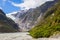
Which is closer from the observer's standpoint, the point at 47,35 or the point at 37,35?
the point at 47,35

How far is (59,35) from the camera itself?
240ft

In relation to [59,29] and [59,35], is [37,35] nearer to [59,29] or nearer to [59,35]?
[59,29]

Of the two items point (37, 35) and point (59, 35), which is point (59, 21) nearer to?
point (37, 35)

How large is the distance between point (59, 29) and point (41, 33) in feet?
37.1

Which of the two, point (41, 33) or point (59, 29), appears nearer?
point (59, 29)

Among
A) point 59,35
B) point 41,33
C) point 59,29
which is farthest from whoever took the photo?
point 41,33

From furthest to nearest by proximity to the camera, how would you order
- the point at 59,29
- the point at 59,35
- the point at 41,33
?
the point at 41,33, the point at 59,29, the point at 59,35

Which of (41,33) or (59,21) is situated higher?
(59,21)

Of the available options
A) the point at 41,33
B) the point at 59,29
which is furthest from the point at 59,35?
the point at 41,33

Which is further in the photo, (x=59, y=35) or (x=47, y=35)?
(x=47, y=35)

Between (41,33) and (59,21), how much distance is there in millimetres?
12395

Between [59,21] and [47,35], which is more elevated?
Result: [59,21]

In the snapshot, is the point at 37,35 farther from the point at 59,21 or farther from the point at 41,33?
the point at 59,21

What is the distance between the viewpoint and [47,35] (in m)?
86.6
